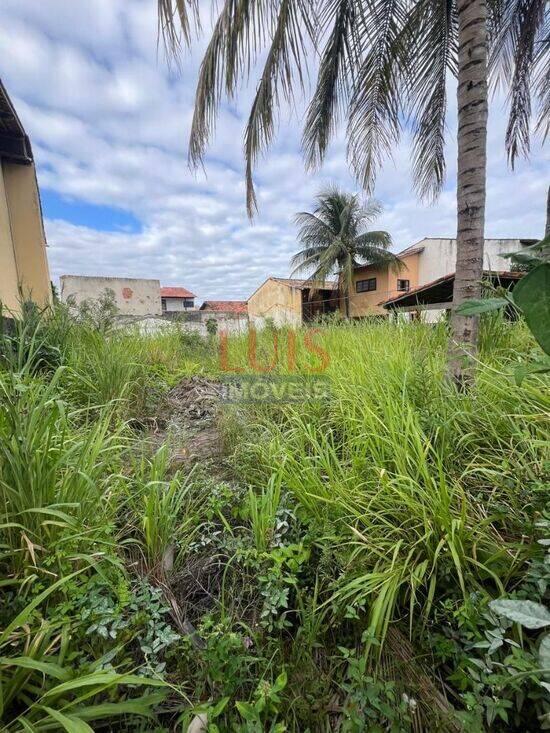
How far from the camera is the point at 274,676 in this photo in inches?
39.8

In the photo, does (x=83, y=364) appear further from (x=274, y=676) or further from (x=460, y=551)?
(x=460, y=551)

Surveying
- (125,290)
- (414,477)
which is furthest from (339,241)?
(414,477)

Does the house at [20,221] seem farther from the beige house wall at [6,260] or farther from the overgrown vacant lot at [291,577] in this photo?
the overgrown vacant lot at [291,577]

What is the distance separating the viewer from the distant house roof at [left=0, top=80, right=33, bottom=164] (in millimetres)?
3984

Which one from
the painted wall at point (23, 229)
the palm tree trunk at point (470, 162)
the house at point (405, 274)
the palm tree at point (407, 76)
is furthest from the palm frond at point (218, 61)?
the house at point (405, 274)

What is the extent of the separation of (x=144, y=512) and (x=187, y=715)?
28.8 inches

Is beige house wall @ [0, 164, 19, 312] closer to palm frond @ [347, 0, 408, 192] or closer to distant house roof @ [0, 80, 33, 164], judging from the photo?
distant house roof @ [0, 80, 33, 164]

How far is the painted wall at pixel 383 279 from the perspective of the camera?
1692cm

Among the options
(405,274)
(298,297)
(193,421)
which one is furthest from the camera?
(298,297)

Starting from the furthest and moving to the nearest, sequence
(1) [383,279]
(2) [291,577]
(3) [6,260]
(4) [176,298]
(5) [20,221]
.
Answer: (4) [176,298] < (1) [383,279] < (5) [20,221] < (3) [6,260] < (2) [291,577]

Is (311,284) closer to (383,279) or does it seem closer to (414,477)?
(383,279)

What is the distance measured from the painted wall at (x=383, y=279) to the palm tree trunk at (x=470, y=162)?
14.7 m

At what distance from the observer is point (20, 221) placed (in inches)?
200

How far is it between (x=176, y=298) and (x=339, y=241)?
74.3ft
